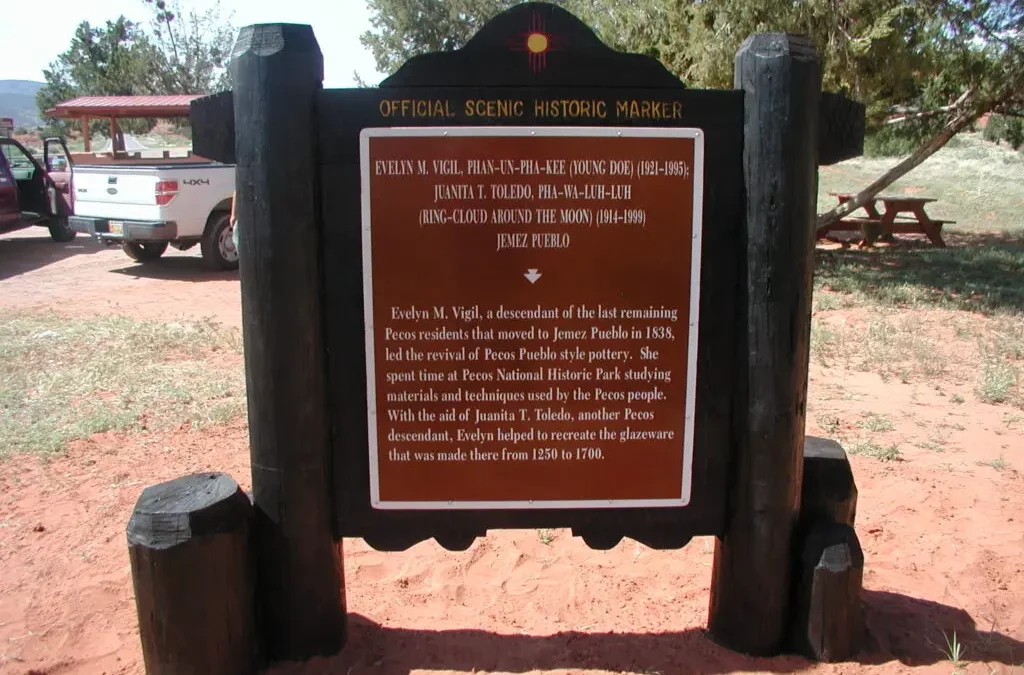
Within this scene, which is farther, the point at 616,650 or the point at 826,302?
the point at 826,302

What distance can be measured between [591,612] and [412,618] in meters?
0.68

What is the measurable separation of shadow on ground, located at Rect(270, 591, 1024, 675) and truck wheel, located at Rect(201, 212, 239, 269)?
32.7ft

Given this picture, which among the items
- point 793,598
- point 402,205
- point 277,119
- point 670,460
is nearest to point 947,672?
point 793,598

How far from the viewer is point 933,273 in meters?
11.8

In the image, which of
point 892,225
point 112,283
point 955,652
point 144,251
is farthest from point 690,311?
point 892,225

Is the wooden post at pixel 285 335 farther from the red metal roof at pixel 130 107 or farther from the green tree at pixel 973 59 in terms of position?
the red metal roof at pixel 130 107

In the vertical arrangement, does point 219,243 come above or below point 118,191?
below

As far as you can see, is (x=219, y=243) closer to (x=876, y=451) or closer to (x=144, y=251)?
(x=144, y=251)

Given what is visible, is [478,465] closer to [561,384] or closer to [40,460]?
[561,384]

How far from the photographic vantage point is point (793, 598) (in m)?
2.98

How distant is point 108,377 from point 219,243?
19.5 ft

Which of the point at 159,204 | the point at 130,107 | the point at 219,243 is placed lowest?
the point at 219,243

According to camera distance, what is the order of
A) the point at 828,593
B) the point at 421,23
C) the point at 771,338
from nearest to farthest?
the point at 771,338 < the point at 828,593 < the point at 421,23

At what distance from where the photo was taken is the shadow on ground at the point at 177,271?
12.2m
